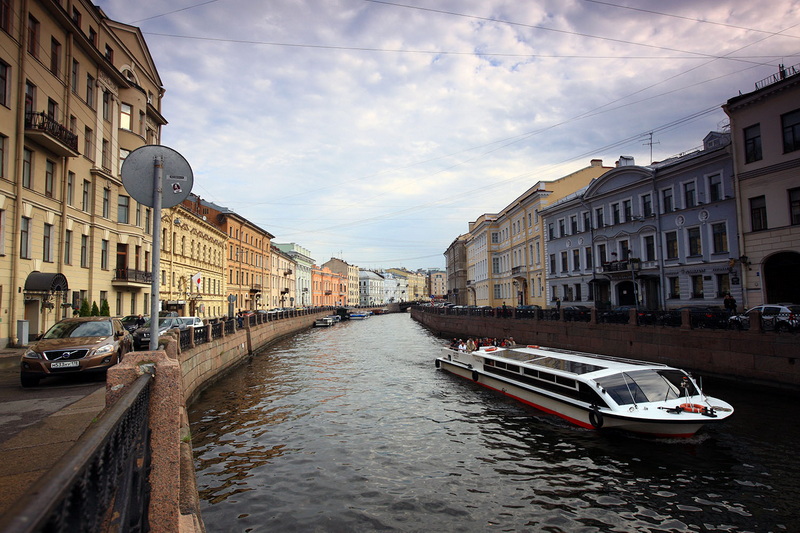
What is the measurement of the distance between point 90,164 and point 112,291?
7.19 m

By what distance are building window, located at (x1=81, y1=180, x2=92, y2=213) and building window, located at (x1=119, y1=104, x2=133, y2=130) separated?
579 centimetres

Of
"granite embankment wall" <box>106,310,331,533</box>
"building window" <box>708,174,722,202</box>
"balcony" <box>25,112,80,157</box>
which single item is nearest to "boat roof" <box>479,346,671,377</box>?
"granite embankment wall" <box>106,310,331,533</box>

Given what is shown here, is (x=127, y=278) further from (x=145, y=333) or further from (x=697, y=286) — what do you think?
(x=697, y=286)

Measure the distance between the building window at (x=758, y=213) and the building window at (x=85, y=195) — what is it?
32.9m

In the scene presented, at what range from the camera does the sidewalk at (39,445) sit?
427 cm

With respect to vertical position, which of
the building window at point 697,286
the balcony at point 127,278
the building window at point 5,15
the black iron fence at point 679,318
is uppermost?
the building window at point 5,15

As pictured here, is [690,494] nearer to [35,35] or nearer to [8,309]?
[8,309]

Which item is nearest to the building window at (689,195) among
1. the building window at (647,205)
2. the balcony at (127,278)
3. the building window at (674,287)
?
the building window at (647,205)

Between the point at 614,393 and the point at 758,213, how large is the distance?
54.5 feet

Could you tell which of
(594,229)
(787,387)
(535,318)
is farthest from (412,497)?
(594,229)

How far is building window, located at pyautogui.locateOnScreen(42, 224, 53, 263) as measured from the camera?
824 inches

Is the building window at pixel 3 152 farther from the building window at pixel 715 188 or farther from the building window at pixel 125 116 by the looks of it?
the building window at pixel 715 188

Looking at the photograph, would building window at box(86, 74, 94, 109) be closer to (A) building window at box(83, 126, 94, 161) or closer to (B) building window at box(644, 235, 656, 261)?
(A) building window at box(83, 126, 94, 161)

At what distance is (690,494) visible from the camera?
8.30m
